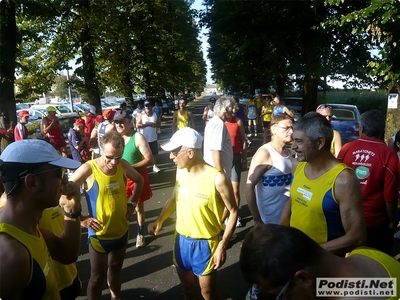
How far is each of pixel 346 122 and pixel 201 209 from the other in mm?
11383

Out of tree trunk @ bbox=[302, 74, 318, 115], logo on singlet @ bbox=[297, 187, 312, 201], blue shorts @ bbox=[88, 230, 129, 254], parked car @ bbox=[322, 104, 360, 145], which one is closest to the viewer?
logo on singlet @ bbox=[297, 187, 312, 201]

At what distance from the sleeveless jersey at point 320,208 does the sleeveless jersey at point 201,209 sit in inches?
28.4

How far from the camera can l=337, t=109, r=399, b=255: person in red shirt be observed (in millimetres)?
3193

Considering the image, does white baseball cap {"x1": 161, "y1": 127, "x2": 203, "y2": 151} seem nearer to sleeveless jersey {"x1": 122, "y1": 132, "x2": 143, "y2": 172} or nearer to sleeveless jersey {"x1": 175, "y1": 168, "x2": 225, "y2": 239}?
sleeveless jersey {"x1": 175, "y1": 168, "x2": 225, "y2": 239}

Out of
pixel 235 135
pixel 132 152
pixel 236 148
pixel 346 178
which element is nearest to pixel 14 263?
pixel 346 178

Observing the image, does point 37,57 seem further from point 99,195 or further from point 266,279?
point 266,279

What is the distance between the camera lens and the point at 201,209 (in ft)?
9.77

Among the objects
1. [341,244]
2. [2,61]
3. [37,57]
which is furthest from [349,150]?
[37,57]

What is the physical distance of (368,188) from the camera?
10.7 ft

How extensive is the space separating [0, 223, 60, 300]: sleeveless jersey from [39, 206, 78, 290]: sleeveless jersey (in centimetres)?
76

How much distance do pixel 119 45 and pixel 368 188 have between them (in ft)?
60.8

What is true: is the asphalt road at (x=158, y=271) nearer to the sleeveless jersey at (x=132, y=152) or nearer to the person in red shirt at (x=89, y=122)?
the sleeveless jersey at (x=132, y=152)

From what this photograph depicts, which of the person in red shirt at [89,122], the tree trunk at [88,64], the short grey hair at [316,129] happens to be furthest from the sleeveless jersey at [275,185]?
the tree trunk at [88,64]

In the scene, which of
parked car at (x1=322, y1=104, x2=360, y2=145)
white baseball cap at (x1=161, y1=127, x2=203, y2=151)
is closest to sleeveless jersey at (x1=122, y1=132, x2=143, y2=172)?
white baseball cap at (x1=161, y1=127, x2=203, y2=151)
